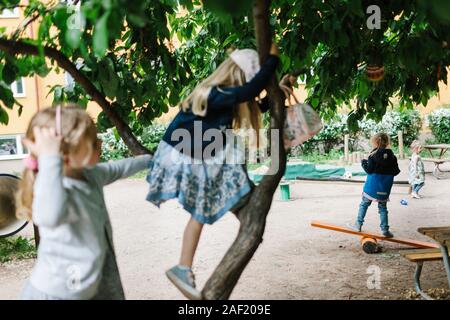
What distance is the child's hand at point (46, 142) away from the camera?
1842 millimetres

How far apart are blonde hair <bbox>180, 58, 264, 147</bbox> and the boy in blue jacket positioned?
490cm

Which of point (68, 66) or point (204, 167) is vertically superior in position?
point (68, 66)

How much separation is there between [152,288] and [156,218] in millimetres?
4486

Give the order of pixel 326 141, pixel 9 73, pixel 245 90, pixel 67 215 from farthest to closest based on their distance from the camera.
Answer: pixel 326 141, pixel 9 73, pixel 245 90, pixel 67 215

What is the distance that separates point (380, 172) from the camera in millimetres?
7016

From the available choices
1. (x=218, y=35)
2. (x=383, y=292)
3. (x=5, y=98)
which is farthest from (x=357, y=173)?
(x=5, y=98)

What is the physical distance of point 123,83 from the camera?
13.0 ft

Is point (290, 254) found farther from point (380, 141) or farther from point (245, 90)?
point (245, 90)

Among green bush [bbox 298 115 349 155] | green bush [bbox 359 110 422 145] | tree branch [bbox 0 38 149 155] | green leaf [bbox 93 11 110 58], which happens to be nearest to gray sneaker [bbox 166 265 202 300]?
tree branch [bbox 0 38 149 155]

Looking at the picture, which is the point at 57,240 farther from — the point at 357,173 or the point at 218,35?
the point at 357,173

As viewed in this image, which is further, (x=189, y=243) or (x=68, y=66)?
(x=68, y=66)

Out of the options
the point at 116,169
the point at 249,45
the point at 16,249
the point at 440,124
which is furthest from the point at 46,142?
the point at 440,124

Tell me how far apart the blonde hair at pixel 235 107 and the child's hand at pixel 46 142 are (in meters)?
0.59

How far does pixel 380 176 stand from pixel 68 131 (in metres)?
5.68
